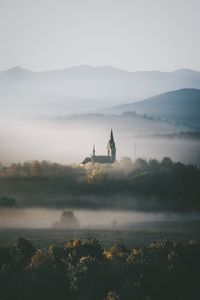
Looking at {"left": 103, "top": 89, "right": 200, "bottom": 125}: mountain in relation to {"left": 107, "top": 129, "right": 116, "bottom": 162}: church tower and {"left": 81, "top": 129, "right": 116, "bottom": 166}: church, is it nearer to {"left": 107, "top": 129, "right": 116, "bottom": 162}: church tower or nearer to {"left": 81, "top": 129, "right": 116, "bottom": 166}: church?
{"left": 107, "top": 129, "right": 116, "bottom": 162}: church tower

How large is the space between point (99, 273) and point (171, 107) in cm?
1318

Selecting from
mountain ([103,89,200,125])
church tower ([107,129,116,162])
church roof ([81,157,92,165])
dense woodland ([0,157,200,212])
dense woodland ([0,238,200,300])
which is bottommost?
dense woodland ([0,238,200,300])

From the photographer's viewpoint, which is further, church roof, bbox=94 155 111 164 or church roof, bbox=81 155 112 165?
church roof, bbox=94 155 111 164

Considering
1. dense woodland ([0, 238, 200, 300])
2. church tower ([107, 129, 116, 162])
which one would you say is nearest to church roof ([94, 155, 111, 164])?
church tower ([107, 129, 116, 162])

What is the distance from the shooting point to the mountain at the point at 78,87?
109ft

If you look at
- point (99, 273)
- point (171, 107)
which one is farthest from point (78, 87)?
point (99, 273)

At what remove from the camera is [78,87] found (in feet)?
114

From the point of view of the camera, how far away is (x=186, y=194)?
32.8 metres

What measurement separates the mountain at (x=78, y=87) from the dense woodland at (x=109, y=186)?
9.64 feet

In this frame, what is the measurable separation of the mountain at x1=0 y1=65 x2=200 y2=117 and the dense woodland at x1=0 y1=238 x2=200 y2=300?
9125 mm

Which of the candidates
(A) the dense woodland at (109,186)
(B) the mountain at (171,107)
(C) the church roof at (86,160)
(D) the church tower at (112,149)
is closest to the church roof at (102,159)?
(D) the church tower at (112,149)

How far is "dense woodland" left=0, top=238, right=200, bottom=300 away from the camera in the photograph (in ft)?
72.2

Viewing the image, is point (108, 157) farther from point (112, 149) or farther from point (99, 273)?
point (99, 273)

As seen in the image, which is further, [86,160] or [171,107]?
[171,107]
